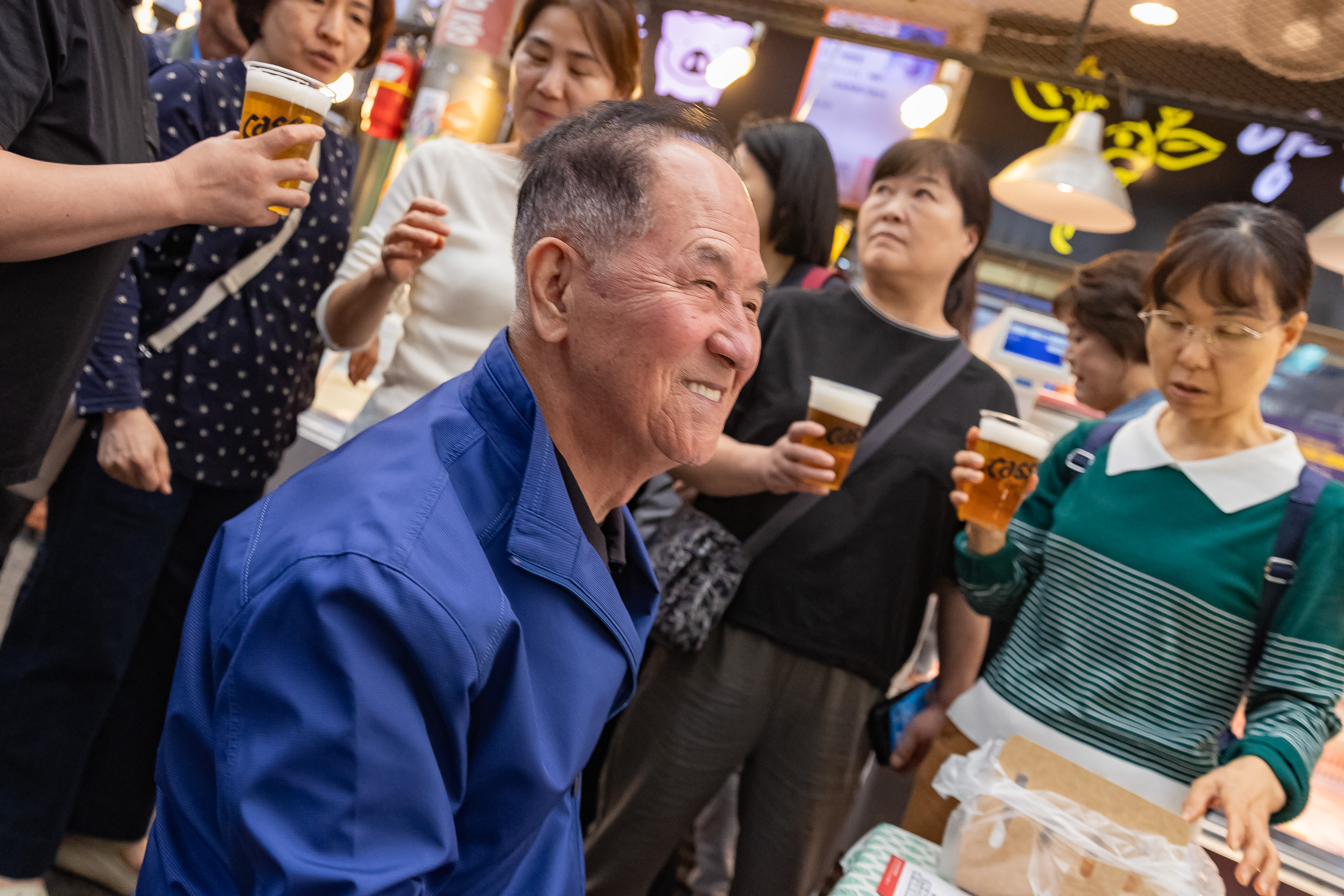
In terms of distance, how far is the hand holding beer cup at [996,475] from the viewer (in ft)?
5.79

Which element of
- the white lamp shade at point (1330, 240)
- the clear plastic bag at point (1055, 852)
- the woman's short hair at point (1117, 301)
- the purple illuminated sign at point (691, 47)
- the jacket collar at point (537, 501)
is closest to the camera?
the jacket collar at point (537, 501)

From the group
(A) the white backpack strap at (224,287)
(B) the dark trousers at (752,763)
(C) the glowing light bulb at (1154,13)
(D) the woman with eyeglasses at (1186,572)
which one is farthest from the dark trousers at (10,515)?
(C) the glowing light bulb at (1154,13)

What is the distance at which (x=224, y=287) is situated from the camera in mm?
2039

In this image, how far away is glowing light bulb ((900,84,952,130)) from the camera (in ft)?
17.7

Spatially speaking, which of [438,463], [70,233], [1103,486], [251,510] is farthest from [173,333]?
[1103,486]

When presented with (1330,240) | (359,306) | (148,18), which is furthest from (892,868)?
(148,18)

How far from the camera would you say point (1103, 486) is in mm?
1787

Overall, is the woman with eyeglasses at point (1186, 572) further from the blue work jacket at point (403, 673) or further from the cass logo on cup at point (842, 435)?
the blue work jacket at point (403, 673)

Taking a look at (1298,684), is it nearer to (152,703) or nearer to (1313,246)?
(152,703)

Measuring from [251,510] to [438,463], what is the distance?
22cm

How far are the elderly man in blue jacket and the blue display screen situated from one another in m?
3.25

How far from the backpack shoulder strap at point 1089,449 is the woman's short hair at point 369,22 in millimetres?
1948

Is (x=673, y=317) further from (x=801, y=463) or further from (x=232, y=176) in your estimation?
(x=801, y=463)

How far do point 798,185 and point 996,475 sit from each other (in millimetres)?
1189
